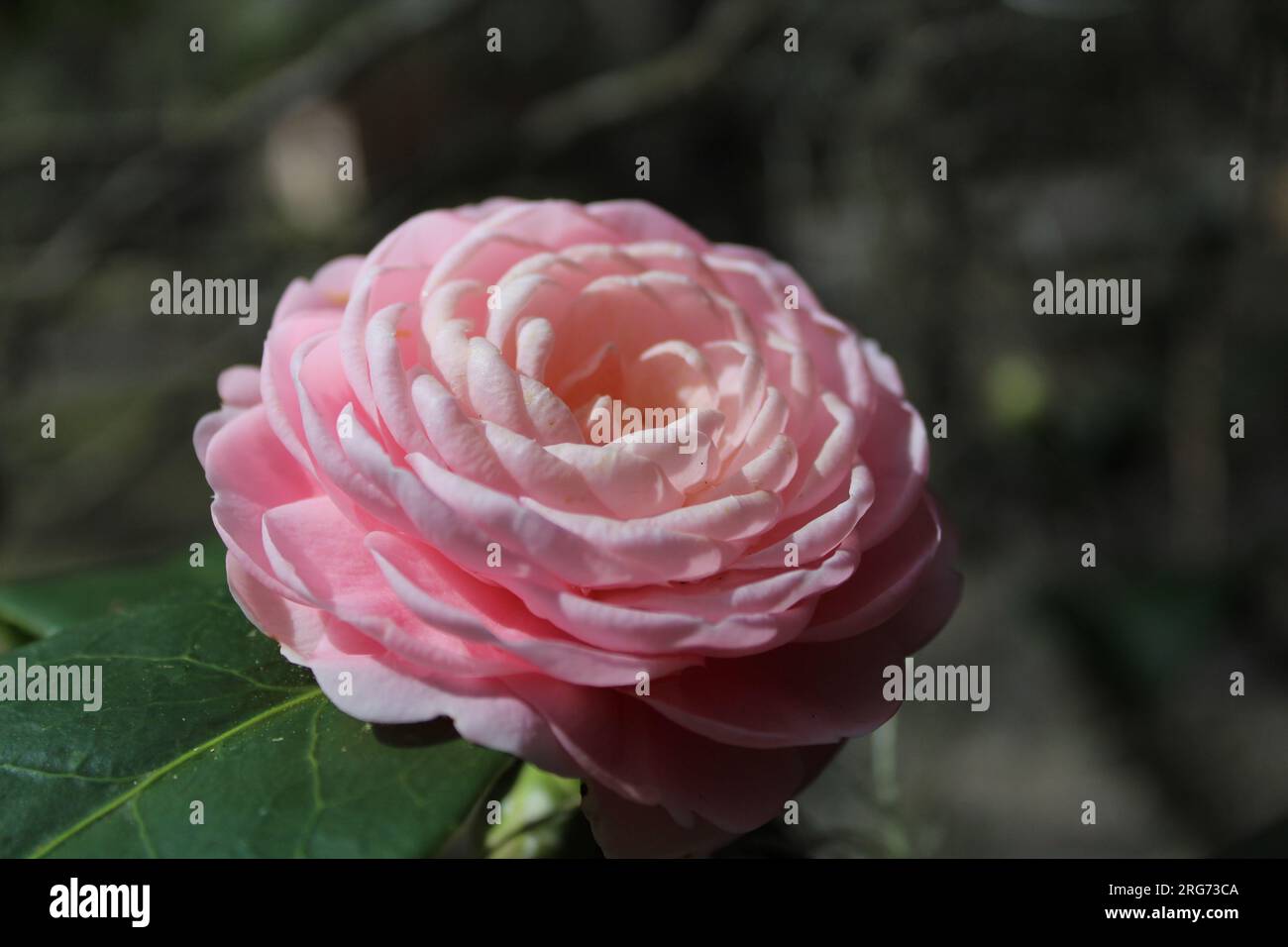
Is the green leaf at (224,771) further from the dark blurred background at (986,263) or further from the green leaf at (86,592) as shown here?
the dark blurred background at (986,263)

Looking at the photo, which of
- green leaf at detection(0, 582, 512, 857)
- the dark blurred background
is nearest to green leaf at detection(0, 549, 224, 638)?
green leaf at detection(0, 582, 512, 857)

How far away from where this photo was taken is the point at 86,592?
2.36ft

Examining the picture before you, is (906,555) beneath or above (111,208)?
beneath

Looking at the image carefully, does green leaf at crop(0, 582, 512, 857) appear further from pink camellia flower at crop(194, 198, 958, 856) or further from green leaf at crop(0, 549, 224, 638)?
green leaf at crop(0, 549, 224, 638)

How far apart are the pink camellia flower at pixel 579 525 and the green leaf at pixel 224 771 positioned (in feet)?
0.16

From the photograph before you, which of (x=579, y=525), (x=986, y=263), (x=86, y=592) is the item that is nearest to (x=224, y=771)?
(x=579, y=525)

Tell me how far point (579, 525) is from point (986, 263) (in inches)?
53.9

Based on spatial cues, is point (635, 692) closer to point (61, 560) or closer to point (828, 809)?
point (828, 809)

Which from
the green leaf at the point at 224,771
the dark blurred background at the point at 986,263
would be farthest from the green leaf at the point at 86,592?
the dark blurred background at the point at 986,263

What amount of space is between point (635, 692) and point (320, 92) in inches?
48.5

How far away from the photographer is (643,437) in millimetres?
432

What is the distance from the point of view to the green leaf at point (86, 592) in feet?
2.20

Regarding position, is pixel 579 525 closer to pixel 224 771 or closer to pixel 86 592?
pixel 224 771

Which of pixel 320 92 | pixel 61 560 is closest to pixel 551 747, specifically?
pixel 320 92
